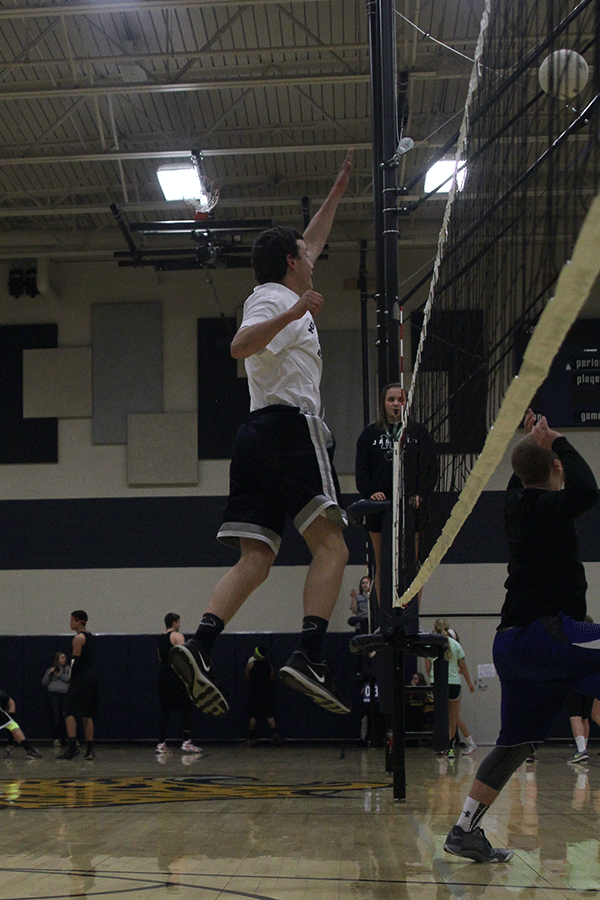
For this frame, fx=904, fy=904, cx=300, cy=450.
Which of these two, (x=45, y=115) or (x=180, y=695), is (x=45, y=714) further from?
(x=45, y=115)

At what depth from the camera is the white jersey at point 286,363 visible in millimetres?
3568

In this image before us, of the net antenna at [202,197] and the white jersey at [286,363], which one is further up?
the net antenna at [202,197]

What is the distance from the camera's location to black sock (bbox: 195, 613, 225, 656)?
11.1 ft

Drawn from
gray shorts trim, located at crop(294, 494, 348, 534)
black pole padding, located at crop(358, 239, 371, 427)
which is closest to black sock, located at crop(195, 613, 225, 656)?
gray shorts trim, located at crop(294, 494, 348, 534)

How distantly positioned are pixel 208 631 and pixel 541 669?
1555 mm

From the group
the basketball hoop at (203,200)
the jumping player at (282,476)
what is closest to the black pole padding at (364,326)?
the basketball hoop at (203,200)

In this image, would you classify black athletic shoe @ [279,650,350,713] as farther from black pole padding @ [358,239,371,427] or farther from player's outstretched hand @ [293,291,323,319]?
black pole padding @ [358,239,371,427]

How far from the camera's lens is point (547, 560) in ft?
13.7

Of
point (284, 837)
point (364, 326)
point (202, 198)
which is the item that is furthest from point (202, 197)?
point (284, 837)

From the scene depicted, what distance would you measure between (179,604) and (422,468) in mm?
12945

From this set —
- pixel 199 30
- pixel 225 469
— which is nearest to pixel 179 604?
pixel 225 469

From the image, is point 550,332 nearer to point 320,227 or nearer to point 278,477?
point 278,477

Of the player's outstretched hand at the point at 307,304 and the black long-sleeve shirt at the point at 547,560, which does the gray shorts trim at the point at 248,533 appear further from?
the black long-sleeve shirt at the point at 547,560

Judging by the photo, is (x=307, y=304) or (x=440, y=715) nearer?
(x=307, y=304)
